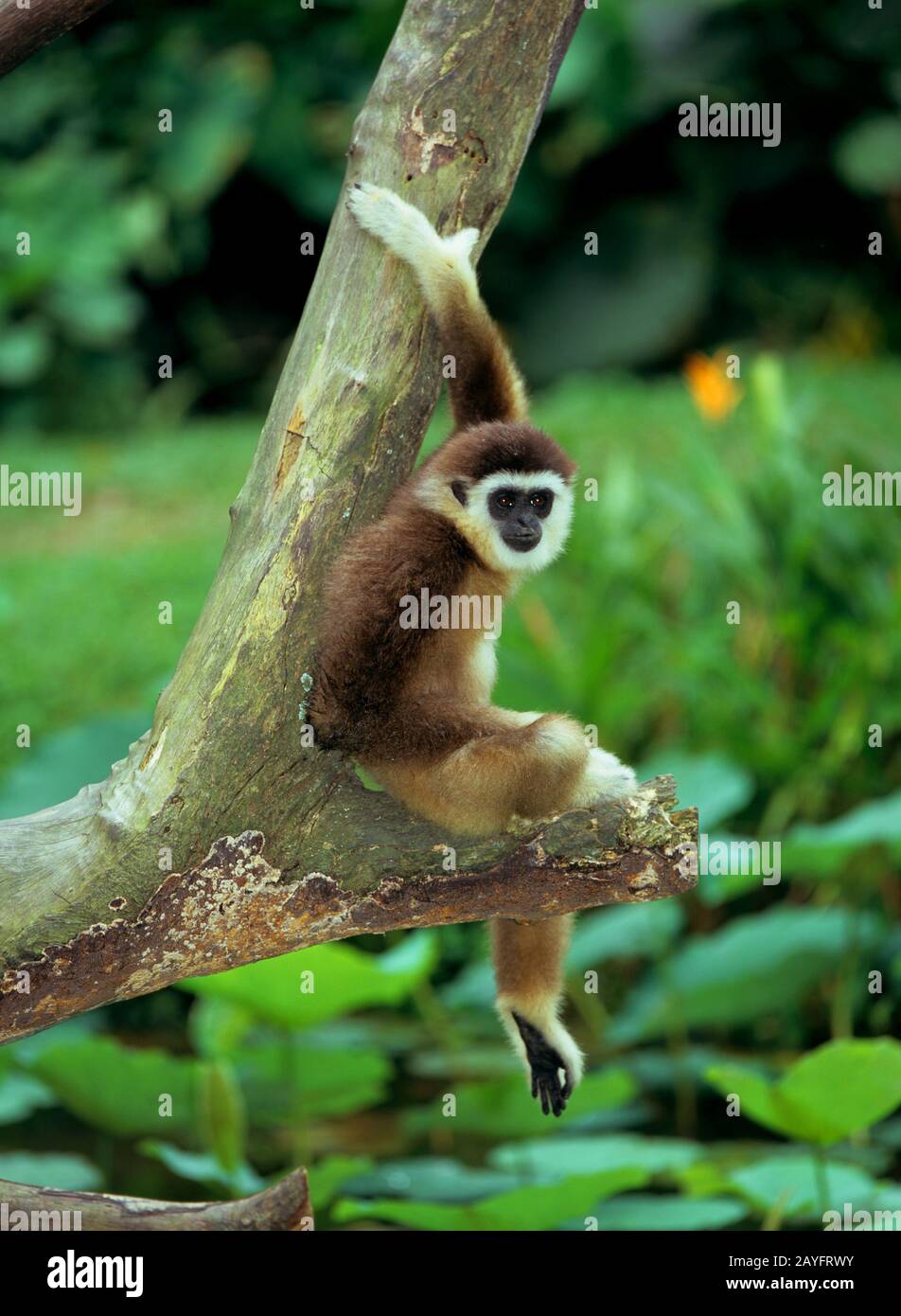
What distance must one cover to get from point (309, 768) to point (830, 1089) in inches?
63.3

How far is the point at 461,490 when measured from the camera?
2.72 m

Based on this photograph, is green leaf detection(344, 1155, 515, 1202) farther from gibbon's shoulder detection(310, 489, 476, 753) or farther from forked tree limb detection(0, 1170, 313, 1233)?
gibbon's shoulder detection(310, 489, 476, 753)

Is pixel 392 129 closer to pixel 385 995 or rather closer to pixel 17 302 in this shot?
pixel 385 995

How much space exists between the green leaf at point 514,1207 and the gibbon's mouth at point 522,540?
163cm

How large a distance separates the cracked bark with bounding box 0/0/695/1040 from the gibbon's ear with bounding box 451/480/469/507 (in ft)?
0.47

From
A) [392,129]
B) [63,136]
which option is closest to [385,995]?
[392,129]

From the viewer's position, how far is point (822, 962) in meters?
5.32

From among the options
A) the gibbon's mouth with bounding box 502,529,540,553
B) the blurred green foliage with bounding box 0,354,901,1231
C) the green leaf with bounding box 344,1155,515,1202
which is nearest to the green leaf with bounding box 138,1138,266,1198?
the blurred green foliage with bounding box 0,354,901,1231

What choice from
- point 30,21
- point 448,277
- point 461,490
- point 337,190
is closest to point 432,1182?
point 461,490

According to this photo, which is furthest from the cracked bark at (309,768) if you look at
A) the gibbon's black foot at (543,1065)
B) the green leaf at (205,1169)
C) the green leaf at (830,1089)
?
the green leaf at (205,1169)

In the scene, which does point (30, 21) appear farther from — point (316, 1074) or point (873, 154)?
point (873, 154)

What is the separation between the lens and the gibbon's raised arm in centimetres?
273

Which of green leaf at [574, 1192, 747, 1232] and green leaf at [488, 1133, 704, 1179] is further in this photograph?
green leaf at [488, 1133, 704, 1179]

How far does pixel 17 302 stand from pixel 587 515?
4542 millimetres
